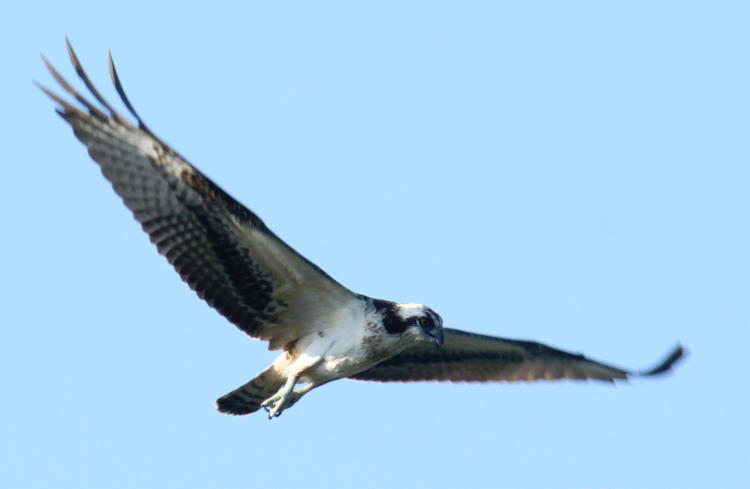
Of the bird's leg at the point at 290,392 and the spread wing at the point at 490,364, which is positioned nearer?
the bird's leg at the point at 290,392

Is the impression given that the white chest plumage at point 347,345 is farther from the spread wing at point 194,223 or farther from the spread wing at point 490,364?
the spread wing at point 490,364

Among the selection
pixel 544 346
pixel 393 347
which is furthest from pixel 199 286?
pixel 544 346

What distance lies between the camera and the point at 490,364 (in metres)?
13.7

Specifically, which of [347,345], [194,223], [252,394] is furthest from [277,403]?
[194,223]

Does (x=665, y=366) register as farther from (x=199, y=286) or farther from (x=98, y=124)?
(x=98, y=124)

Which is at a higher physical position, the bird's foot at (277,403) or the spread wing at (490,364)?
the spread wing at (490,364)

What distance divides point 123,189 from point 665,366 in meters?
6.02

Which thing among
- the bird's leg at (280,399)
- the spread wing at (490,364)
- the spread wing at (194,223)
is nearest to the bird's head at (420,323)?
the spread wing at (194,223)

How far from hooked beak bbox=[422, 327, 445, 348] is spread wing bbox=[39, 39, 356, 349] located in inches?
30.7

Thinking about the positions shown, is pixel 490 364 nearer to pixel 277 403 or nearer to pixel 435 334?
pixel 435 334

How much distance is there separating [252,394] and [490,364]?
287cm

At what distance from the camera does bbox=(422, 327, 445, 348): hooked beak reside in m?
11.9

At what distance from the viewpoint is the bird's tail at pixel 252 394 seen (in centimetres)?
1214

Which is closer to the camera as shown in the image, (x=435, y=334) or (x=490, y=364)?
(x=435, y=334)
